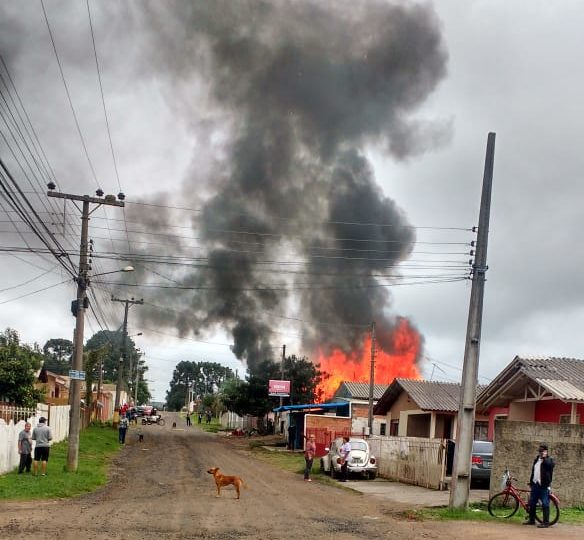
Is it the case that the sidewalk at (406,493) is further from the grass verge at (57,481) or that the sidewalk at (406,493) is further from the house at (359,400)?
the house at (359,400)

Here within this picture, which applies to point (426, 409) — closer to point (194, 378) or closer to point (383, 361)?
point (383, 361)

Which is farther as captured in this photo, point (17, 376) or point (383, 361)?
point (383, 361)

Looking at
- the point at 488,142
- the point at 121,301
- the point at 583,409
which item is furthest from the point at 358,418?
the point at 488,142

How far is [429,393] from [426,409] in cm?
190

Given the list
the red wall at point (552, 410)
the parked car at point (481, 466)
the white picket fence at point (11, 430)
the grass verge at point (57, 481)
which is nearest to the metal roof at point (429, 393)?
the red wall at point (552, 410)

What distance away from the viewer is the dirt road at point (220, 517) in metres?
11.4

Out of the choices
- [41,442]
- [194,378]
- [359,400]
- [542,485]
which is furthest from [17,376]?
[194,378]

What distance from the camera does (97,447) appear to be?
33.8 metres

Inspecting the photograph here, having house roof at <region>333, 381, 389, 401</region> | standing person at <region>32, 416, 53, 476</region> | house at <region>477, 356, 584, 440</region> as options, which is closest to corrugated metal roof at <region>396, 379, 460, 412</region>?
house at <region>477, 356, 584, 440</region>

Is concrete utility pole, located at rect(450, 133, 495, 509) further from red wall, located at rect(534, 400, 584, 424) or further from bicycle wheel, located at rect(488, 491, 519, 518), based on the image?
red wall, located at rect(534, 400, 584, 424)

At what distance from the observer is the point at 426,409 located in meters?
34.6

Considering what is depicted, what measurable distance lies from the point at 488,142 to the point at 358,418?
3328cm

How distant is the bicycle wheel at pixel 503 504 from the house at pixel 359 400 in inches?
1082

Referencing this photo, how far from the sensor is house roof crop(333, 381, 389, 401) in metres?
55.5
